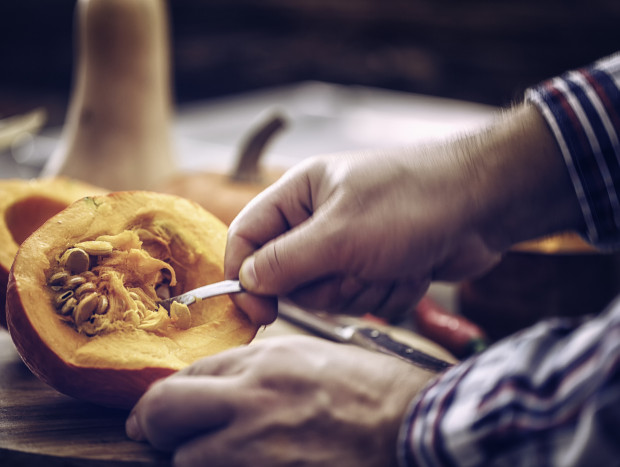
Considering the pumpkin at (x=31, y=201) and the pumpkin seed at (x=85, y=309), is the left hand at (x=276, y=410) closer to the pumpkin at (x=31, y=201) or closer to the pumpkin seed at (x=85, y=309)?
the pumpkin seed at (x=85, y=309)

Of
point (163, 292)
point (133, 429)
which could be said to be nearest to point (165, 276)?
point (163, 292)

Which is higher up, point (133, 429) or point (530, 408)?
point (530, 408)

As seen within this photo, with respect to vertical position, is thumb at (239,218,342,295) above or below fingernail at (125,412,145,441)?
above

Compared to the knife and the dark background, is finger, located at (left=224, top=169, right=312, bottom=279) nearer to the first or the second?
the knife

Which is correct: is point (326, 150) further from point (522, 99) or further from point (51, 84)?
point (51, 84)

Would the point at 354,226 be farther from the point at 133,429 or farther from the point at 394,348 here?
the point at 133,429

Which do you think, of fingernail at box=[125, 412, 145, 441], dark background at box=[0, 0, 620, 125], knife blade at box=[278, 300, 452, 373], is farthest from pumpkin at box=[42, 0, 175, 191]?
dark background at box=[0, 0, 620, 125]

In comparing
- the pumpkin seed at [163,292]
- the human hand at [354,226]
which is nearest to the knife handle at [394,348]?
the human hand at [354,226]
